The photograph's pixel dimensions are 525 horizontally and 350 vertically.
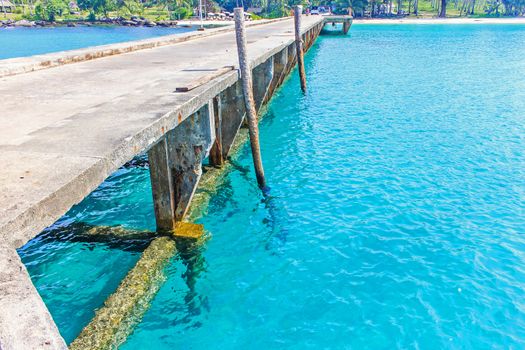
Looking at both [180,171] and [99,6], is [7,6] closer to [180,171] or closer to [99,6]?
[99,6]

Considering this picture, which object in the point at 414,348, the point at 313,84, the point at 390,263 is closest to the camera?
the point at 414,348

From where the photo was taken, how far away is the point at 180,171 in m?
9.54

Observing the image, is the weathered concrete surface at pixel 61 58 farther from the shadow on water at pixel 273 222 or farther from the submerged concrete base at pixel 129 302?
the submerged concrete base at pixel 129 302

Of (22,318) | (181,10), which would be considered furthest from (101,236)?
(181,10)

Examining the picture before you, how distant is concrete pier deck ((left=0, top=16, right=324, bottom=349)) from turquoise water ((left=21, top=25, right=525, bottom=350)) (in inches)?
120

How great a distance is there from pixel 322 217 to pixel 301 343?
4429 millimetres

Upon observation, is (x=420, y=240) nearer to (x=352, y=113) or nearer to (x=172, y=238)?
(x=172, y=238)

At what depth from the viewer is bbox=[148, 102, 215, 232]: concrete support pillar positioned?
30.6ft

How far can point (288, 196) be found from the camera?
12.5 meters

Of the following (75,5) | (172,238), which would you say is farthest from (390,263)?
(75,5)

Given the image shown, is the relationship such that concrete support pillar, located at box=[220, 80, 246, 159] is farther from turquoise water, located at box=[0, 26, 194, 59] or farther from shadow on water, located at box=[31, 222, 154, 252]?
turquoise water, located at box=[0, 26, 194, 59]

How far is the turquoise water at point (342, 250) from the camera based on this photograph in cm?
750

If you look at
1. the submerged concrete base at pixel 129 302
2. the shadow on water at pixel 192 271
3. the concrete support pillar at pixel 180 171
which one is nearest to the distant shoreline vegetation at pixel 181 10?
the concrete support pillar at pixel 180 171

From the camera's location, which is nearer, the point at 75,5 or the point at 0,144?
the point at 0,144
